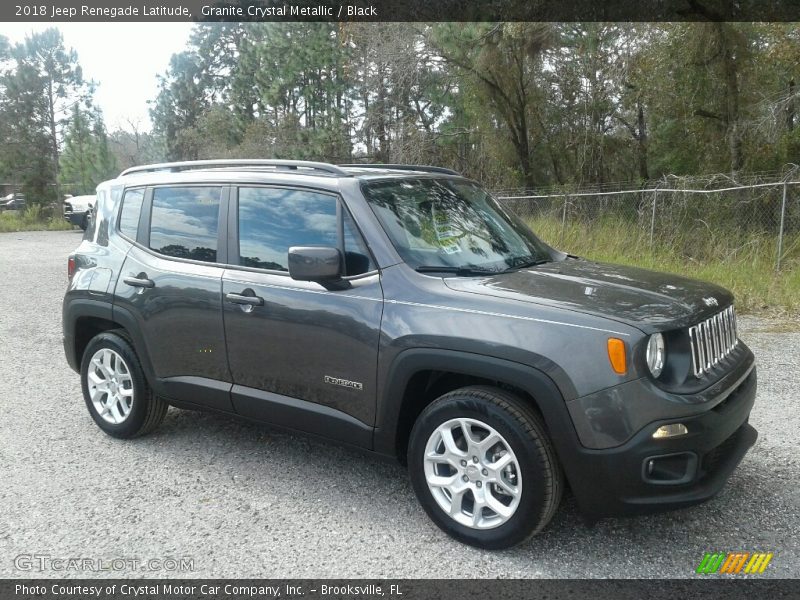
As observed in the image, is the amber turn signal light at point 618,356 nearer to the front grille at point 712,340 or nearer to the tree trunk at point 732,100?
the front grille at point 712,340

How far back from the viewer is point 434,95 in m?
24.1

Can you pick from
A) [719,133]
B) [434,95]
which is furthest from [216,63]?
[719,133]

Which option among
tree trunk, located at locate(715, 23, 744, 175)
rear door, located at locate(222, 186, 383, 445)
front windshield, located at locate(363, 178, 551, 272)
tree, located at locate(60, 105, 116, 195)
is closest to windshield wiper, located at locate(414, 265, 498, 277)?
front windshield, located at locate(363, 178, 551, 272)

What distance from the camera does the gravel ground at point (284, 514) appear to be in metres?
3.29

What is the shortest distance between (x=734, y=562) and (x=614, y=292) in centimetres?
139

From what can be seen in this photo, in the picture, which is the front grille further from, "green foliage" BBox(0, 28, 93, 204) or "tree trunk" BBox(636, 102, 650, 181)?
"green foliage" BBox(0, 28, 93, 204)

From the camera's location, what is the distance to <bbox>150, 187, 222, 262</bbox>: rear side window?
4453 millimetres

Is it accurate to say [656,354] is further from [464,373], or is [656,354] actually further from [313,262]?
[313,262]

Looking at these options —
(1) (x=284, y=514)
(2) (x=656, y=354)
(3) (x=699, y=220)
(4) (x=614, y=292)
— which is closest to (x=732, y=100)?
(3) (x=699, y=220)

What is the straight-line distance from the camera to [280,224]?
415cm

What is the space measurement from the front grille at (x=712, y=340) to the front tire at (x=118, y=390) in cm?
351

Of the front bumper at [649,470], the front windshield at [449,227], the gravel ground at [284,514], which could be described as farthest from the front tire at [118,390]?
the front bumper at [649,470]

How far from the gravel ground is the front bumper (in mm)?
362

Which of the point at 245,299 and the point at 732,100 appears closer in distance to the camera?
the point at 245,299
